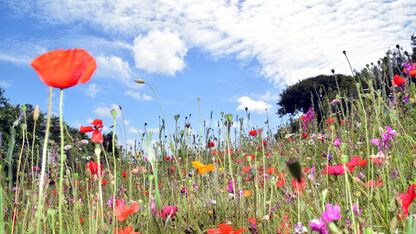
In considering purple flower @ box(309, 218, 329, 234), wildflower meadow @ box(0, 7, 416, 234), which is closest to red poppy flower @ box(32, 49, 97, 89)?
wildflower meadow @ box(0, 7, 416, 234)

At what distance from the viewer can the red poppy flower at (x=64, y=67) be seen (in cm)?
103

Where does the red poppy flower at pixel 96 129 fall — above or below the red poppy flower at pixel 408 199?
above

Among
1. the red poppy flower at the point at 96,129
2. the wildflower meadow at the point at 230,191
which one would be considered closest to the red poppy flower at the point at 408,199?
the wildflower meadow at the point at 230,191

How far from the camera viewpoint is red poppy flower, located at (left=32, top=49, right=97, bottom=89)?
40.6 inches

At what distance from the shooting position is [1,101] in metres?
11.7

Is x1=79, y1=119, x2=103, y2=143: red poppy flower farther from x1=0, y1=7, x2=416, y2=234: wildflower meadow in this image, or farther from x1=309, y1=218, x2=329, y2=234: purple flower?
x1=309, y1=218, x2=329, y2=234: purple flower

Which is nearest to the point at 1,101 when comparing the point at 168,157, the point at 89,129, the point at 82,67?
the point at 168,157

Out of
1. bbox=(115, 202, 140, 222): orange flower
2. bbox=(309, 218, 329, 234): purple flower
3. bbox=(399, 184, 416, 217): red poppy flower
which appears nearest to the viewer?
bbox=(309, 218, 329, 234): purple flower

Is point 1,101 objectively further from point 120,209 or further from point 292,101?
point 292,101

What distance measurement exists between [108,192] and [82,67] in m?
3.93

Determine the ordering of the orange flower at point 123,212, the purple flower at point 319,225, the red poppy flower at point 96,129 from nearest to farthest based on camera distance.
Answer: the purple flower at point 319,225 < the orange flower at point 123,212 < the red poppy flower at point 96,129

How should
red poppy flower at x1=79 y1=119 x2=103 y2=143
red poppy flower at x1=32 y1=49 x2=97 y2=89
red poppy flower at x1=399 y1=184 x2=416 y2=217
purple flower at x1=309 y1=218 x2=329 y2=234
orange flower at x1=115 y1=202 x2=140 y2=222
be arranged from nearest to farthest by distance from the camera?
red poppy flower at x1=32 y1=49 x2=97 y2=89 < purple flower at x1=309 y1=218 x2=329 y2=234 < red poppy flower at x1=399 y1=184 x2=416 y2=217 < orange flower at x1=115 y1=202 x2=140 y2=222 < red poppy flower at x1=79 y1=119 x2=103 y2=143

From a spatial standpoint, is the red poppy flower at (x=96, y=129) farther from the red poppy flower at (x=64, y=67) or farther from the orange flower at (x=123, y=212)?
the red poppy flower at (x=64, y=67)

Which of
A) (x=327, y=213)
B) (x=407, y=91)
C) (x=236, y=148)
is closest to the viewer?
(x=327, y=213)
